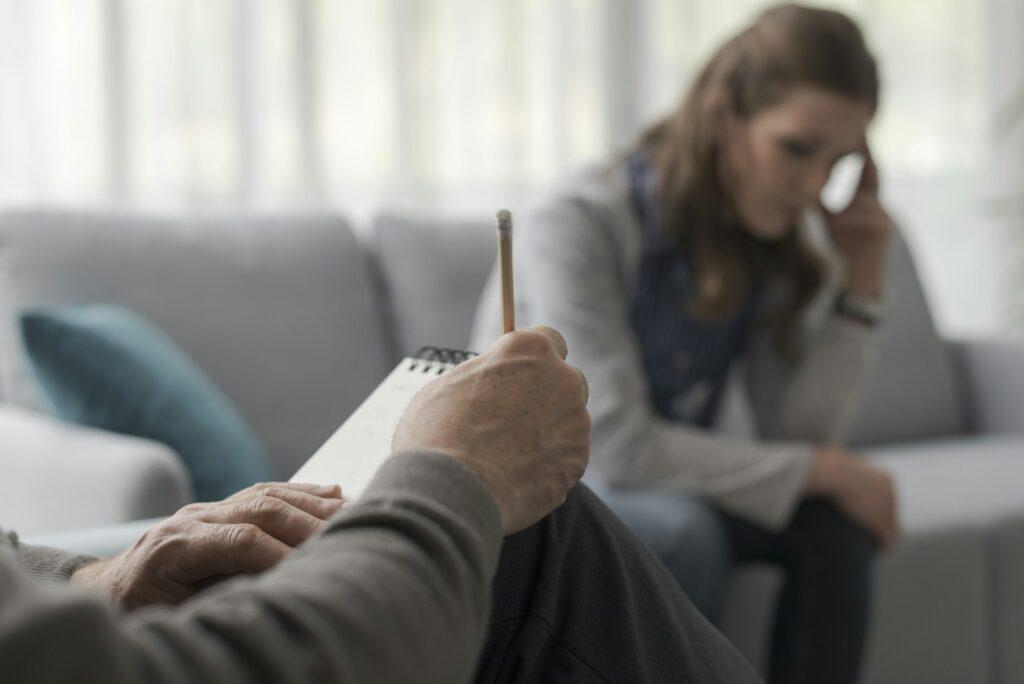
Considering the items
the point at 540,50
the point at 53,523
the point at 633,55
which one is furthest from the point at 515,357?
the point at 633,55

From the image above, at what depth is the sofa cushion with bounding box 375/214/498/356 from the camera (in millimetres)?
2010

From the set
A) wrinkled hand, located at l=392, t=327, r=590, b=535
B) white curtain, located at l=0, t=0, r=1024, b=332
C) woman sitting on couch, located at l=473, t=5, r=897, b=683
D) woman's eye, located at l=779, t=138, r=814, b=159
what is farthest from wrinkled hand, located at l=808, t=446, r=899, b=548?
white curtain, located at l=0, t=0, r=1024, b=332

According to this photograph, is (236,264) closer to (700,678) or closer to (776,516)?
(776,516)

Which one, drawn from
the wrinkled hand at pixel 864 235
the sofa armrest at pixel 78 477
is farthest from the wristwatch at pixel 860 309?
the sofa armrest at pixel 78 477

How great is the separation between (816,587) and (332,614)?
119 cm

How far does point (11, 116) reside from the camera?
7.09ft

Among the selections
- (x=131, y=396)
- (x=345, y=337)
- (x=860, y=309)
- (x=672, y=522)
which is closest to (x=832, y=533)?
(x=672, y=522)

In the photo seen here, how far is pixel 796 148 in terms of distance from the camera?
1548 mm

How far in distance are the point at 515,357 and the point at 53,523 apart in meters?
0.84

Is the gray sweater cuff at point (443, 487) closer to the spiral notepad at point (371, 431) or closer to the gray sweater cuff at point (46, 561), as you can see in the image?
the spiral notepad at point (371, 431)

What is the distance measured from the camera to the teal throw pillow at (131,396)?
4.42 feet

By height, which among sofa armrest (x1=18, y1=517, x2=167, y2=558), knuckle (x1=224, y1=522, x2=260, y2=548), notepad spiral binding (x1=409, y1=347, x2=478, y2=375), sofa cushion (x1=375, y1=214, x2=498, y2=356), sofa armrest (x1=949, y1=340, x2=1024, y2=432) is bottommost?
sofa armrest (x1=949, y1=340, x2=1024, y2=432)

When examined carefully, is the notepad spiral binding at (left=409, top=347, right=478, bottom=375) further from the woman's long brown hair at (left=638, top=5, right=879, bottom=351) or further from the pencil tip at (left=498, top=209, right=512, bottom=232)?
the woman's long brown hair at (left=638, top=5, right=879, bottom=351)

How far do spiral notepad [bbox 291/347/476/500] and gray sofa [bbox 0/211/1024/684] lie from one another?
2.38 feet
